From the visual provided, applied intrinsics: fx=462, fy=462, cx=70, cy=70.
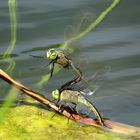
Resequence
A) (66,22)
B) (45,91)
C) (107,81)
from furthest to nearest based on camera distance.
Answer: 1. (66,22)
2. (107,81)
3. (45,91)

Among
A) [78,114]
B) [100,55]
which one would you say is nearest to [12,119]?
[78,114]

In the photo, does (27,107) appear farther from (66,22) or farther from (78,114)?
(66,22)

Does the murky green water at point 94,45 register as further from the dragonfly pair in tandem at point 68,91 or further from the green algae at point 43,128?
the green algae at point 43,128

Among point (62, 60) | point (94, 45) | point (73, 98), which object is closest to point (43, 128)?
point (73, 98)

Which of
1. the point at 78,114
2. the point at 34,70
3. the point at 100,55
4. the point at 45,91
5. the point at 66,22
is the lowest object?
the point at 78,114

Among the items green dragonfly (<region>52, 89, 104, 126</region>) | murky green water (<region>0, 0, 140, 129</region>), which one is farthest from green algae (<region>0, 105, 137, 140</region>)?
murky green water (<region>0, 0, 140, 129</region>)
